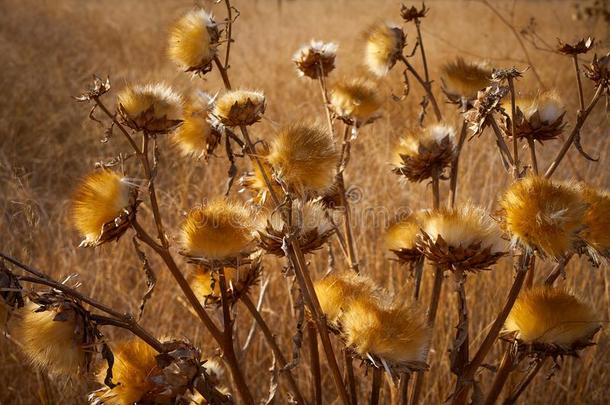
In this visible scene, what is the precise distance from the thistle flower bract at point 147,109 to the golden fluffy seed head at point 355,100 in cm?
35

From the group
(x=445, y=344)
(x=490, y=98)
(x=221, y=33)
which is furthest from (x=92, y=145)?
(x=490, y=98)

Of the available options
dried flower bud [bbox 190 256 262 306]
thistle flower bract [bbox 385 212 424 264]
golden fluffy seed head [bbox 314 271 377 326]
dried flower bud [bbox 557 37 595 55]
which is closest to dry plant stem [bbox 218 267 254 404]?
dried flower bud [bbox 190 256 262 306]

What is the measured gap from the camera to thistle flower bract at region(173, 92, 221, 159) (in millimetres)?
874

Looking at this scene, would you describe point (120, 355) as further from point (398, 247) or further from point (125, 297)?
point (125, 297)

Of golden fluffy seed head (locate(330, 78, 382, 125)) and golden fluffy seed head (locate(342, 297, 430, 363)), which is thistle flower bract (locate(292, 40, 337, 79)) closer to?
golden fluffy seed head (locate(330, 78, 382, 125))

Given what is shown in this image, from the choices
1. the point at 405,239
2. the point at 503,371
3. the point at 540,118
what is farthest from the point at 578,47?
the point at 503,371

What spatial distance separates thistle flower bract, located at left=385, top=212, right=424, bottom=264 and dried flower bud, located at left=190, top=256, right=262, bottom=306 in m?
0.20

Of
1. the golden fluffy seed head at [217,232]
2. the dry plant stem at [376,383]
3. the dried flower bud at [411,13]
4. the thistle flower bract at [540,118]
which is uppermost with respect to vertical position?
the dried flower bud at [411,13]

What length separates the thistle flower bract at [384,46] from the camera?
1148 millimetres

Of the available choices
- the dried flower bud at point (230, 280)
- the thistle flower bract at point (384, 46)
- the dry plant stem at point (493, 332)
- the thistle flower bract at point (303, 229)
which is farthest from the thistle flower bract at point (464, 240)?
the thistle flower bract at point (384, 46)

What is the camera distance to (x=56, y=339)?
0.68 m

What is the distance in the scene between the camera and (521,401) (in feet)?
5.37

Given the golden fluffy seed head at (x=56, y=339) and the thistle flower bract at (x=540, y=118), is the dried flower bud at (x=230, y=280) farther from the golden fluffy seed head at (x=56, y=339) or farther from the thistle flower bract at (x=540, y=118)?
the thistle flower bract at (x=540, y=118)

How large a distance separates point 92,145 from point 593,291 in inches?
118
